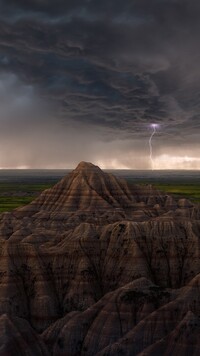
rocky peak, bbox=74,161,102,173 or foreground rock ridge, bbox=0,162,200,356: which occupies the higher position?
rocky peak, bbox=74,161,102,173

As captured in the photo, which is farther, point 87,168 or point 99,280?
point 87,168

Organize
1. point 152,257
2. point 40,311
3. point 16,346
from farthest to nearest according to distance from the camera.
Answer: point 152,257, point 40,311, point 16,346

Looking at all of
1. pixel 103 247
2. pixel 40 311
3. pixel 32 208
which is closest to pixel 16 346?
pixel 40 311

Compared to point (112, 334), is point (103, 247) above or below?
above

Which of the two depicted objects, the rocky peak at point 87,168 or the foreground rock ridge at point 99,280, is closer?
the foreground rock ridge at point 99,280

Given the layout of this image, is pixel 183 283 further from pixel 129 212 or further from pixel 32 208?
pixel 32 208

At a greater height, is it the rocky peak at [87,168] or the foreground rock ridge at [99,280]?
the rocky peak at [87,168]

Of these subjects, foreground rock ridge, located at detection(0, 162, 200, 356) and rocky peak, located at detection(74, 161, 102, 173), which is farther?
rocky peak, located at detection(74, 161, 102, 173)

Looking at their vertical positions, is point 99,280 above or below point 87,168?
below
